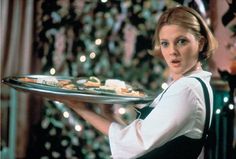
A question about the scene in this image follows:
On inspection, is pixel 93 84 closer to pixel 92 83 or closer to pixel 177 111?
pixel 92 83

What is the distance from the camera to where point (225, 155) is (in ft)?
5.31

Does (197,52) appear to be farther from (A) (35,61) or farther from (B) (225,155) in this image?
(A) (35,61)

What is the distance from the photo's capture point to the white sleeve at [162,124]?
967 millimetres

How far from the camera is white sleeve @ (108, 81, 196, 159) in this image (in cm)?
97

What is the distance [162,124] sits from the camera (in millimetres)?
978

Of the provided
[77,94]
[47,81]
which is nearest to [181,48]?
[77,94]

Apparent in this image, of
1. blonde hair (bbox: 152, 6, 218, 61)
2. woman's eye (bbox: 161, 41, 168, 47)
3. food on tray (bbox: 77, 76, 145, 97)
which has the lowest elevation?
food on tray (bbox: 77, 76, 145, 97)

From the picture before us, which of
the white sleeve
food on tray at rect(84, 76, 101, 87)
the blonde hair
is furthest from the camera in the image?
food on tray at rect(84, 76, 101, 87)

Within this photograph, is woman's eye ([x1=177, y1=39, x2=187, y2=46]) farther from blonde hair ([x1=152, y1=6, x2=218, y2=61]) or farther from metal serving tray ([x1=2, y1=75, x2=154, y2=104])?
metal serving tray ([x1=2, y1=75, x2=154, y2=104])

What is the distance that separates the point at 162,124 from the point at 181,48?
10.5 inches

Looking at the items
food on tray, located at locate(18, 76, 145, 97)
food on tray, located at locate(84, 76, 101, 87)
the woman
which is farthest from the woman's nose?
food on tray, located at locate(84, 76, 101, 87)

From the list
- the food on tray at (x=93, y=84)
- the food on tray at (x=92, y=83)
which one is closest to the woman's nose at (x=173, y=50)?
the food on tray at (x=93, y=84)

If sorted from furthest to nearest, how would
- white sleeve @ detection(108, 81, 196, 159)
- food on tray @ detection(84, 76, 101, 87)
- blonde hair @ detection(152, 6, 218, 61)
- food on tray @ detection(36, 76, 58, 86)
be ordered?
Result: food on tray @ detection(84, 76, 101, 87), food on tray @ detection(36, 76, 58, 86), blonde hair @ detection(152, 6, 218, 61), white sleeve @ detection(108, 81, 196, 159)

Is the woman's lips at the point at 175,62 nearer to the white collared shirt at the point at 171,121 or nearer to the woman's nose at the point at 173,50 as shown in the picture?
the woman's nose at the point at 173,50
